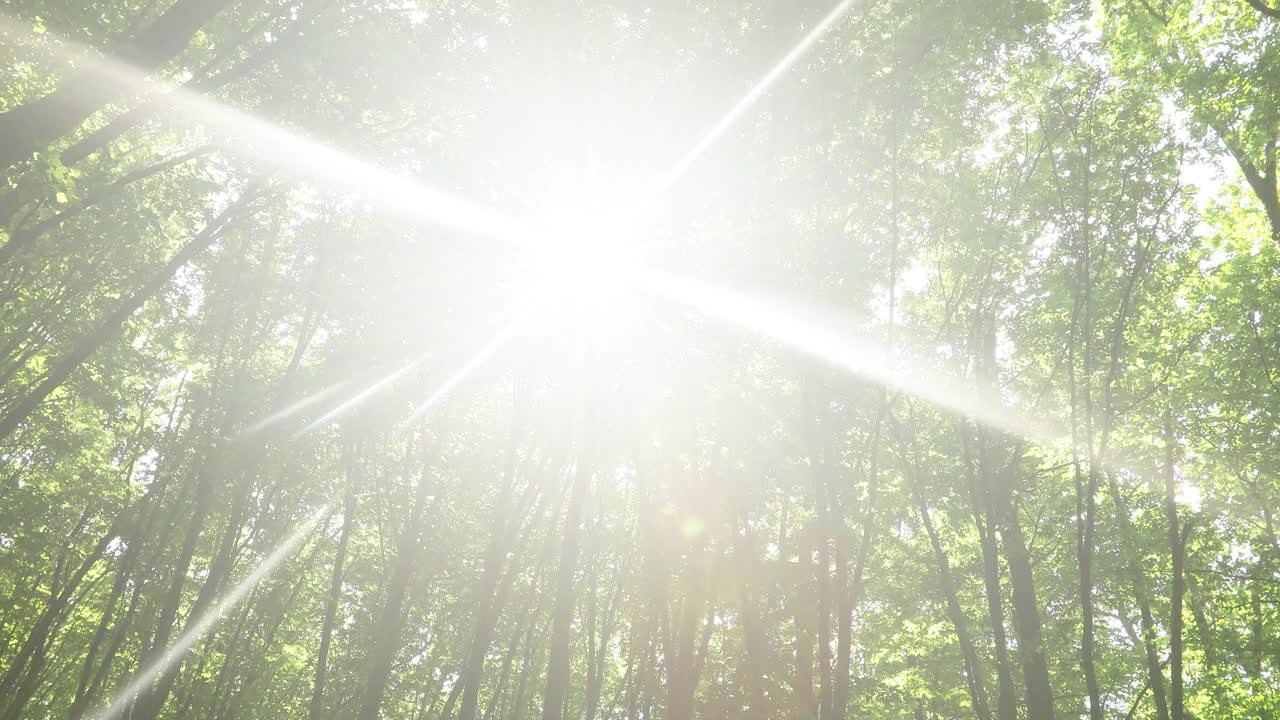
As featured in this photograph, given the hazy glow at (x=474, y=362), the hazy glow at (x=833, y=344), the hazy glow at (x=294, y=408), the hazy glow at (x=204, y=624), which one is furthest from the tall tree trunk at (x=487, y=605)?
the hazy glow at (x=204, y=624)

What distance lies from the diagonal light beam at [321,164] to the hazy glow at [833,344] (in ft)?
10.8

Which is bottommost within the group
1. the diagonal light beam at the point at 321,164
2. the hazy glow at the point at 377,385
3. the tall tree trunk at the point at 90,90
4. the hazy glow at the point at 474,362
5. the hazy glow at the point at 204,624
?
the hazy glow at the point at 204,624

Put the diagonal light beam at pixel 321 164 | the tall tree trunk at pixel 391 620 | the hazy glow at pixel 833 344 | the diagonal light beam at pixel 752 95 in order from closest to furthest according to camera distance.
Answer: the diagonal light beam at pixel 321 164
the diagonal light beam at pixel 752 95
the hazy glow at pixel 833 344
the tall tree trunk at pixel 391 620

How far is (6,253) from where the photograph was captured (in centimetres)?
761

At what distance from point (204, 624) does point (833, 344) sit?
16.3 m

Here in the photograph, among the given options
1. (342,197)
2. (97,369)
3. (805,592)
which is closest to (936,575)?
(805,592)

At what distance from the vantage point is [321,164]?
31.1ft

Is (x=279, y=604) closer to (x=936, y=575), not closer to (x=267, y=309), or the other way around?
(x=267, y=309)

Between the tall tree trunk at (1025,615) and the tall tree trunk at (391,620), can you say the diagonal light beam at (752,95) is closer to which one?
the tall tree trunk at (1025,615)

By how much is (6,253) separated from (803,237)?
36.1 ft

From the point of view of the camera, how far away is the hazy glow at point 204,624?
1296cm

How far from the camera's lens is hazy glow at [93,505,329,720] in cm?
1296

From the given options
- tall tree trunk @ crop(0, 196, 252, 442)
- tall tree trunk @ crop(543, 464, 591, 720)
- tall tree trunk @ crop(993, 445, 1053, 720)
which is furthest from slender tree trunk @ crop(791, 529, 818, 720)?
tall tree trunk @ crop(0, 196, 252, 442)

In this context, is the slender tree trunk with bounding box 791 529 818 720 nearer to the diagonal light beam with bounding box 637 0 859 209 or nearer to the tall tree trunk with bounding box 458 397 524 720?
the tall tree trunk with bounding box 458 397 524 720
